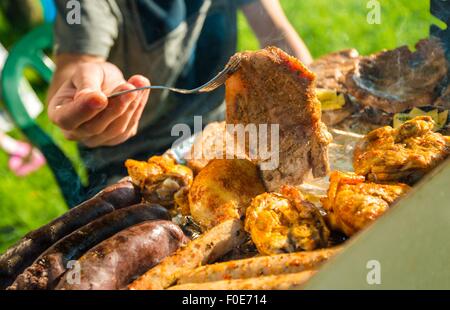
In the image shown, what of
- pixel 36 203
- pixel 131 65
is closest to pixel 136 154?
pixel 131 65

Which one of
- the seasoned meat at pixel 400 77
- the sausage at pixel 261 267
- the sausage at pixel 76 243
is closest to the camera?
the sausage at pixel 261 267

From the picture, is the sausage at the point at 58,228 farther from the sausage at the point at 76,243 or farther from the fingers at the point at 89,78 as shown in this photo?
the fingers at the point at 89,78

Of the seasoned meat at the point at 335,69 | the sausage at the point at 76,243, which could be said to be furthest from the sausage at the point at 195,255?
the seasoned meat at the point at 335,69

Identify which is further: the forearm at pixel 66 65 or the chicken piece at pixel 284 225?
the forearm at pixel 66 65

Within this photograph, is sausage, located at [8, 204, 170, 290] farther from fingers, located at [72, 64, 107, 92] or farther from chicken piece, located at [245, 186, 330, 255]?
fingers, located at [72, 64, 107, 92]

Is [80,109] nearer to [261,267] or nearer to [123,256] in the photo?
[123,256]

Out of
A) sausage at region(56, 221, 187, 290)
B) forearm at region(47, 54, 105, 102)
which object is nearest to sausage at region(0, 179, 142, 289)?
sausage at region(56, 221, 187, 290)
